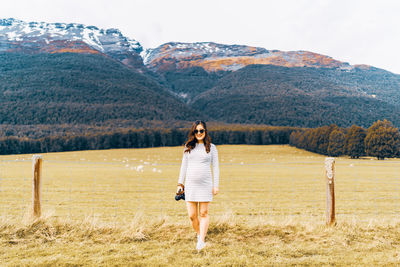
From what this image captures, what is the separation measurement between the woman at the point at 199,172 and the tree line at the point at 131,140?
117 meters

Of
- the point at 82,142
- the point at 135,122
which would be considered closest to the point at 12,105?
the point at 135,122

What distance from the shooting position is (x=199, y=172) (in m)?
5.58

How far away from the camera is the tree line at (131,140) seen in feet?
368

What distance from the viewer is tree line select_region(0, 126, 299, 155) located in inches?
4412

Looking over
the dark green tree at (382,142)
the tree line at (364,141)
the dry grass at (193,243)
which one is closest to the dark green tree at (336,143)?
the tree line at (364,141)

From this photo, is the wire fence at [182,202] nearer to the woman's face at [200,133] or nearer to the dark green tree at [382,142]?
the woman's face at [200,133]

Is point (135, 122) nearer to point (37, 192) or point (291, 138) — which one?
point (291, 138)

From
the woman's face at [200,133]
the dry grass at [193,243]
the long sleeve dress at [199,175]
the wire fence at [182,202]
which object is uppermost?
the woman's face at [200,133]

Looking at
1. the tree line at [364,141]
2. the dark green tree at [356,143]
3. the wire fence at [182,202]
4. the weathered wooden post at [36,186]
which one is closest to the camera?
the weathered wooden post at [36,186]

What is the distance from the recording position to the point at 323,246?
6.02 m

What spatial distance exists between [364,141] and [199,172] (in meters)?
79.2

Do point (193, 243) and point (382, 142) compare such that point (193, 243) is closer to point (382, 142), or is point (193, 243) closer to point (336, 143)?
point (382, 142)

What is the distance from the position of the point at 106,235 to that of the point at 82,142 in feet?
385

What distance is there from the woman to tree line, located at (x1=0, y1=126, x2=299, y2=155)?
383 ft
